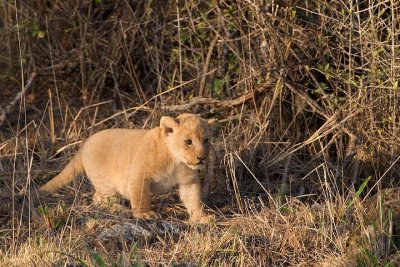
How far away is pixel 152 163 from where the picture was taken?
6773 millimetres

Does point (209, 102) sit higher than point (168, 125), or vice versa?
point (168, 125)

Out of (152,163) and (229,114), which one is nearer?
(152,163)

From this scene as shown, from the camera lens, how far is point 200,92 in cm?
834

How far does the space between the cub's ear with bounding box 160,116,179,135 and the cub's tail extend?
0.98 m

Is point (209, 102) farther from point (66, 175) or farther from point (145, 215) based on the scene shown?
point (145, 215)

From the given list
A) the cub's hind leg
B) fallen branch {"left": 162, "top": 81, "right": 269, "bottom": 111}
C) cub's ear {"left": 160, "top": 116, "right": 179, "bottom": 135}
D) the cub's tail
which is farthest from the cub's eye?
fallen branch {"left": 162, "top": 81, "right": 269, "bottom": 111}

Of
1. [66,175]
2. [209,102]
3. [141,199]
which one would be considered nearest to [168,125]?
[141,199]

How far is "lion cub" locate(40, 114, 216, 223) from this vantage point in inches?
264

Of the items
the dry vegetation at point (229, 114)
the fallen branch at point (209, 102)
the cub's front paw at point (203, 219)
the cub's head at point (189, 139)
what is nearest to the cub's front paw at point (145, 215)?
the dry vegetation at point (229, 114)

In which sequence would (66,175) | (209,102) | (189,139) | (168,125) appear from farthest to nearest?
(209,102)
(66,175)
(168,125)
(189,139)

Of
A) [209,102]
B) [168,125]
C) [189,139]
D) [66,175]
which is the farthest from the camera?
[209,102]

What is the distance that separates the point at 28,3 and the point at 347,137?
3603 mm

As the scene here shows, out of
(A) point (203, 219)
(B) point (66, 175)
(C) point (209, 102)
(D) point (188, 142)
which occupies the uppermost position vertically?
(D) point (188, 142)

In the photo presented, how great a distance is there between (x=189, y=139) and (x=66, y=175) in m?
1.26
